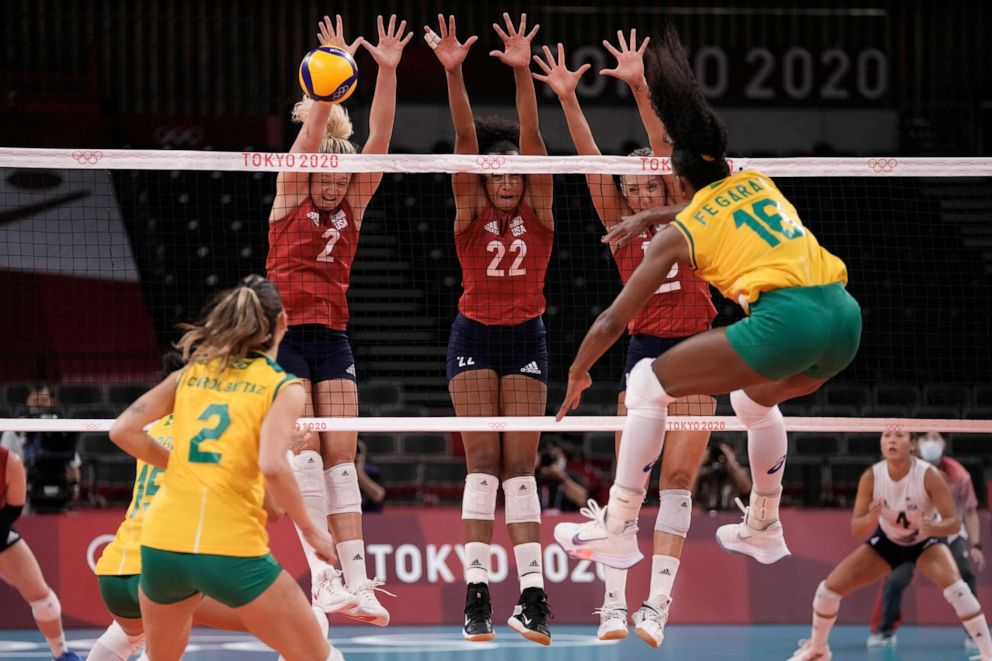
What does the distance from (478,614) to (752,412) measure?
208cm

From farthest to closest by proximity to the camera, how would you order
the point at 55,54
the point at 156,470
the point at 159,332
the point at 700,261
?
the point at 55,54 < the point at 159,332 < the point at 156,470 < the point at 700,261

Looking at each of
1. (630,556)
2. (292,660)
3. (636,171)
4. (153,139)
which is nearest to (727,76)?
(153,139)

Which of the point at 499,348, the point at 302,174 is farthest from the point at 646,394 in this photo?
the point at 302,174

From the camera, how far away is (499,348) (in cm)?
819

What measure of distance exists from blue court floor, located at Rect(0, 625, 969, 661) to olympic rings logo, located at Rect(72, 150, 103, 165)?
5288 mm

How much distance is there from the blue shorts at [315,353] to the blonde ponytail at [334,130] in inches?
46.1

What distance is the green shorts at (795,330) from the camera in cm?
603

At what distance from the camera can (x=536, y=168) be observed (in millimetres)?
8141

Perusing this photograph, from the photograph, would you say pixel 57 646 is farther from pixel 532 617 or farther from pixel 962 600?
pixel 962 600

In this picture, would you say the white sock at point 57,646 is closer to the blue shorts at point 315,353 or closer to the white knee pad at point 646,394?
the blue shorts at point 315,353

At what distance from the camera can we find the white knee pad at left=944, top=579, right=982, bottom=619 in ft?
38.8

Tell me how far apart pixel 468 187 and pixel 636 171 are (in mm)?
1047

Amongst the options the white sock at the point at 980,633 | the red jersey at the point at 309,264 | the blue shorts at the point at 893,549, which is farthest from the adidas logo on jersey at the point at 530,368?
the white sock at the point at 980,633

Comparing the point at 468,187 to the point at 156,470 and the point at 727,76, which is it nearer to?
the point at 156,470
